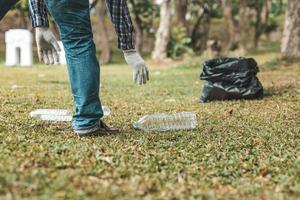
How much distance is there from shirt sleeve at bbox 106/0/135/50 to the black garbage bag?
10.7 feet

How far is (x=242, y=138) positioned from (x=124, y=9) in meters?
1.09

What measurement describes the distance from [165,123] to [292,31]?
846 centimetres

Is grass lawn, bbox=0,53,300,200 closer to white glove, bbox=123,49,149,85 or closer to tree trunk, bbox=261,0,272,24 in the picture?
white glove, bbox=123,49,149,85

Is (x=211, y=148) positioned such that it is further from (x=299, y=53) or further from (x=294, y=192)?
(x=299, y=53)

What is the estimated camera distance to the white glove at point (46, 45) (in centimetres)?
364

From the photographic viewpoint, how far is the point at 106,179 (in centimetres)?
234

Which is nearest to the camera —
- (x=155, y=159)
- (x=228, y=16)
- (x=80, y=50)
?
(x=155, y=159)

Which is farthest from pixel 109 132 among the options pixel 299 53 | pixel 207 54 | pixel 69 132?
pixel 207 54

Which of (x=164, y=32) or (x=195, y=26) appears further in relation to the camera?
(x=195, y=26)

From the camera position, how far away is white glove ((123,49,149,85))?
11.6ft

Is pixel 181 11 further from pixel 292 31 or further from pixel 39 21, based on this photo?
pixel 39 21

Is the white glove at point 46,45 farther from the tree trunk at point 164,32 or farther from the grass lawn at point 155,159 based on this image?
the tree trunk at point 164,32

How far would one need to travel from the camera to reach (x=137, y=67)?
3.55 metres

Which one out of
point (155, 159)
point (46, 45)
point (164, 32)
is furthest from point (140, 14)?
point (155, 159)
